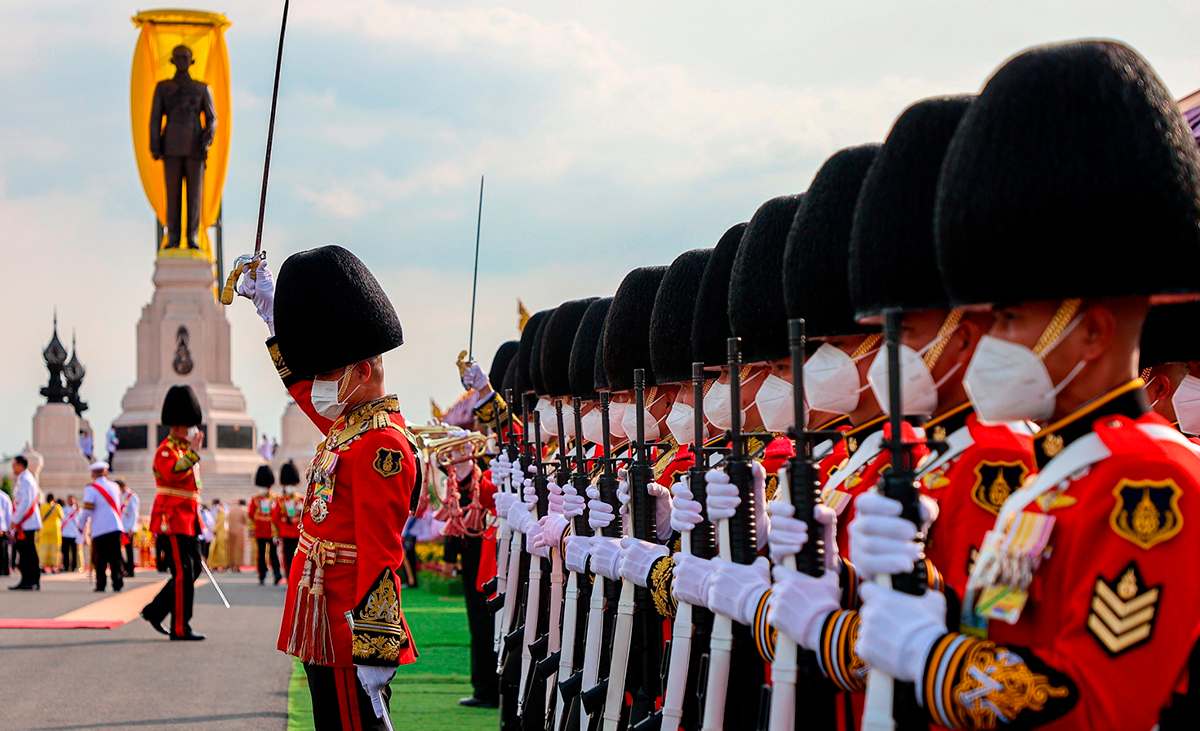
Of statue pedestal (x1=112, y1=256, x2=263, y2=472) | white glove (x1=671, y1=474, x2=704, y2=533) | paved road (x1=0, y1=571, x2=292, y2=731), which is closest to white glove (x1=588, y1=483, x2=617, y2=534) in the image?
white glove (x1=671, y1=474, x2=704, y2=533)

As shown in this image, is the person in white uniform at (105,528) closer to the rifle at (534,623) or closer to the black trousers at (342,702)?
the rifle at (534,623)

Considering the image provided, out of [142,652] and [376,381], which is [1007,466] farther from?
[142,652]

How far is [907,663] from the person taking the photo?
85.9 inches

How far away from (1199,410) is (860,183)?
1.45m

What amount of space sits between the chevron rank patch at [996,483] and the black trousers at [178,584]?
912 centimetres

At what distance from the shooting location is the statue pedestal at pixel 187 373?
3158cm

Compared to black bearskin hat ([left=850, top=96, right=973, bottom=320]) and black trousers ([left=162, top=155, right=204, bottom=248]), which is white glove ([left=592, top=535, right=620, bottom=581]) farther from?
black trousers ([left=162, top=155, right=204, bottom=248])

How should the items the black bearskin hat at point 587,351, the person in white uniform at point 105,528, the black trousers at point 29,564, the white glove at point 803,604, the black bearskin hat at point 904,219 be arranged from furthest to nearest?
the black trousers at point 29,564
the person in white uniform at point 105,528
the black bearskin hat at point 587,351
the black bearskin hat at point 904,219
the white glove at point 803,604

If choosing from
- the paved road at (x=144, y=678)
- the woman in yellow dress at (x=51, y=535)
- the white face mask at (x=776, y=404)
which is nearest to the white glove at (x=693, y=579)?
the white face mask at (x=776, y=404)

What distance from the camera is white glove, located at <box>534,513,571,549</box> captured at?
5340mm

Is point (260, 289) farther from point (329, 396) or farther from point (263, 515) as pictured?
point (263, 515)

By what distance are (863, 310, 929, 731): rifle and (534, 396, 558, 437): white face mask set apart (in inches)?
179

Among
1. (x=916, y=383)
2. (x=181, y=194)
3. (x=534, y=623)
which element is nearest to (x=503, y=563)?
(x=534, y=623)

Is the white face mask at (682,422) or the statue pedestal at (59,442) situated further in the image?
the statue pedestal at (59,442)
